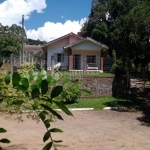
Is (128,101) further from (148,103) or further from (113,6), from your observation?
(113,6)

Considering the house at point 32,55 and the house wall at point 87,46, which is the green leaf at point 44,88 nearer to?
the house at point 32,55

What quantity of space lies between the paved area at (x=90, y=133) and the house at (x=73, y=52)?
10.9 meters

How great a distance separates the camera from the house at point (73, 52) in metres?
22.2

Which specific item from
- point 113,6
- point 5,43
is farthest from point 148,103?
point 5,43

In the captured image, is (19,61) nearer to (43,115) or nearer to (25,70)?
(25,70)

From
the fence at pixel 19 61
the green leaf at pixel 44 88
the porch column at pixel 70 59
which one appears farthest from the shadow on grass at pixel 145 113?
the green leaf at pixel 44 88

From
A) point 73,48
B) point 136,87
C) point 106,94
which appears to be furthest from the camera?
point 73,48

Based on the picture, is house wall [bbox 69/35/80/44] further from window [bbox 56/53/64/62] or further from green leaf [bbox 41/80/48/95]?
green leaf [bbox 41/80/48/95]

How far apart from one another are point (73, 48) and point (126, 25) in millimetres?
8548

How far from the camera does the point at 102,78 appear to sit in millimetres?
16750

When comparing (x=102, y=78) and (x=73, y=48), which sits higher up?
(x=73, y=48)

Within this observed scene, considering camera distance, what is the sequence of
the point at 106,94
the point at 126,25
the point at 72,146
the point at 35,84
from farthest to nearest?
1. the point at 106,94
2. the point at 126,25
3. the point at 72,146
4. the point at 35,84

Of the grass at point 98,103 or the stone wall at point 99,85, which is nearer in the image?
the grass at point 98,103

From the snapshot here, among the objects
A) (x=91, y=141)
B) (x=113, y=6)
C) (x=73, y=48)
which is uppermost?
(x=113, y=6)
